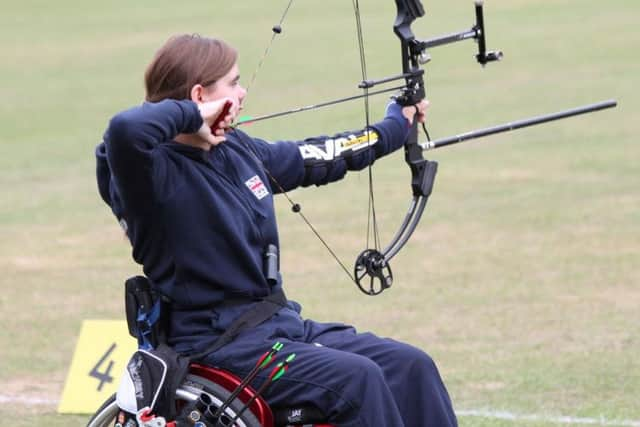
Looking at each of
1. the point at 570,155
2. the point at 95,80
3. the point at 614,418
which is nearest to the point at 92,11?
the point at 95,80

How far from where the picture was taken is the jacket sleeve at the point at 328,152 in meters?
4.58

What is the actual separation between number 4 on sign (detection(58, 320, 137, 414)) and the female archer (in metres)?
1.98

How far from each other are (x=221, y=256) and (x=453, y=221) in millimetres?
6488

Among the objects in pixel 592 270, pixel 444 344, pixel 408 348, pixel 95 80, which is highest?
pixel 408 348

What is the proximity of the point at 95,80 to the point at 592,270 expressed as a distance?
13.1 meters

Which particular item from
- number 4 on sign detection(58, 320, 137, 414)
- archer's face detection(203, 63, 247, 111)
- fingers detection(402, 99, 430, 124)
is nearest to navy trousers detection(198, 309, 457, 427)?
archer's face detection(203, 63, 247, 111)

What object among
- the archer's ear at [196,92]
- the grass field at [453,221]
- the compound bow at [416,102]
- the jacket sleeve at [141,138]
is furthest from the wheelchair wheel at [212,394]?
the grass field at [453,221]

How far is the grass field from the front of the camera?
21.9 feet

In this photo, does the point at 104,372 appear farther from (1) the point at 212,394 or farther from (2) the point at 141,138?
(2) the point at 141,138

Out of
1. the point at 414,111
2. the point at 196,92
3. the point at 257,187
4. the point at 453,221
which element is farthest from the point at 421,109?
the point at 453,221

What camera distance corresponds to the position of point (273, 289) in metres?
4.25

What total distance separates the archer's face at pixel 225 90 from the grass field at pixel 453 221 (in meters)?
2.17

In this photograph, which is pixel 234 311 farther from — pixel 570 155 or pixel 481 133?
pixel 570 155

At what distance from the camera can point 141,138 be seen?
3.82m
